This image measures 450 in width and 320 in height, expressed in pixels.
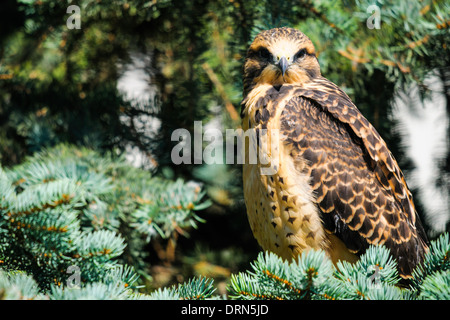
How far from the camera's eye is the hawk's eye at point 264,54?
3230mm

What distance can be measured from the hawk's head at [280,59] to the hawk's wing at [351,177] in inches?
9.5

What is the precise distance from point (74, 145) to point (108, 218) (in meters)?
0.87

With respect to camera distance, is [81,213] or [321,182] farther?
[81,213]

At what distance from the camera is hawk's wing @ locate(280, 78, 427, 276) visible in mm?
2811

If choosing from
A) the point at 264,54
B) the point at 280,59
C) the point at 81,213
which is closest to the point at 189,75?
the point at 264,54

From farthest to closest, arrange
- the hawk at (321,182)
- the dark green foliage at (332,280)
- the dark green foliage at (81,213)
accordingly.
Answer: the hawk at (321,182), the dark green foliage at (81,213), the dark green foliage at (332,280)

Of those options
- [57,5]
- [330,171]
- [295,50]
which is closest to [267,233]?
[330,171]

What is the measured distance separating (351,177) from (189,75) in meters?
1.74

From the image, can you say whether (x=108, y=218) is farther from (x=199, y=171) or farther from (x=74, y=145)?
(x=199, y=171)

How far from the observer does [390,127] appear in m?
4.00

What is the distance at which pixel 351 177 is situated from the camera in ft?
9.54

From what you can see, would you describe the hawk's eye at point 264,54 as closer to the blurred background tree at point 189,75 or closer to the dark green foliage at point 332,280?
the blurred background tree at point 189,75

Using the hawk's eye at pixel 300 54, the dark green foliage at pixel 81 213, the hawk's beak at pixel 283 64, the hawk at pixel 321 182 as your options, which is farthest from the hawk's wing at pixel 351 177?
the dark green foliage at pixel 81 213

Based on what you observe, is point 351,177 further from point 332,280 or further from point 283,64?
point 332,280
